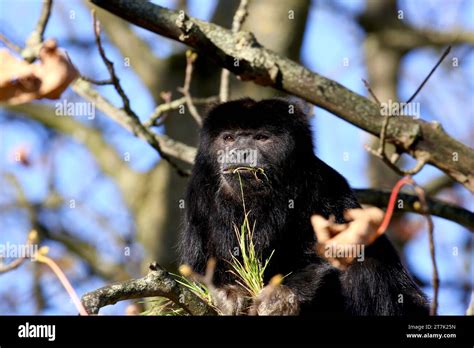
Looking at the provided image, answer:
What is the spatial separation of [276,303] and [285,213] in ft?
3.97

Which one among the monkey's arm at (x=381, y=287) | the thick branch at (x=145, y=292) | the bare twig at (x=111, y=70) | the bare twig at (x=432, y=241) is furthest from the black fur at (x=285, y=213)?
the bare twig at (x=432, y=241)

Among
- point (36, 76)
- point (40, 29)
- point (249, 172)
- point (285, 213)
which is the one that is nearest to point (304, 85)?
point (249, 172)

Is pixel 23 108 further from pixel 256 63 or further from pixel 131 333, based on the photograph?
pixel 131 333

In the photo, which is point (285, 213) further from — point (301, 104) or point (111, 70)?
point (111, 70)

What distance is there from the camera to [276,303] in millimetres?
6621

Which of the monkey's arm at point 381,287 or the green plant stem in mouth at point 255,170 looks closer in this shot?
the monkey's arm at point 381,287

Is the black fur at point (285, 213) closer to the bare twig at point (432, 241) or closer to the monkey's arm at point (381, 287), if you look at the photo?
the monkey's arm at point (381, 287)

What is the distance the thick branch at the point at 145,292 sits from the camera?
454 cm

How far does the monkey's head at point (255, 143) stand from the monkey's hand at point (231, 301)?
977mm

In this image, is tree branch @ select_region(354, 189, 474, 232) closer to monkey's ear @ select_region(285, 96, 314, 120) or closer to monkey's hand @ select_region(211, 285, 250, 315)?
monkey's ear @ select_region(285, 96, 314, 120)

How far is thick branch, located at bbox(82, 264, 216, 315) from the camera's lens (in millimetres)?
4539

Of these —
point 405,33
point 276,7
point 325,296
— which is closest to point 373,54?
point 405,33

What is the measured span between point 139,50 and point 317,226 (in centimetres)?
1007

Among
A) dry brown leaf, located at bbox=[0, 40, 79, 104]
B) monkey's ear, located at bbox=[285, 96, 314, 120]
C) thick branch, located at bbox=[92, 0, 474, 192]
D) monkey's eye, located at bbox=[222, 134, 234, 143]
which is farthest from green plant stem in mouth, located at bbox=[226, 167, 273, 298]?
dry brown leaf, located at bbox=[0, 40, 79, 104]
